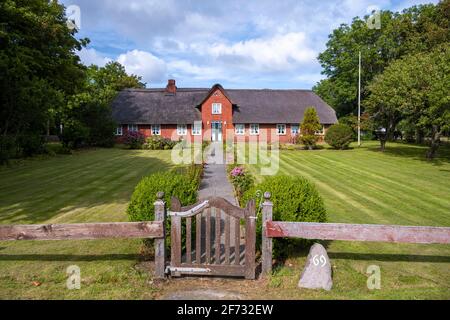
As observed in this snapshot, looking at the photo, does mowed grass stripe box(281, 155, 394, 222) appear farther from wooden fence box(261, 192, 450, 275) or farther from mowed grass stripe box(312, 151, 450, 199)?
wooden fence box(261, 192, 450, 275)

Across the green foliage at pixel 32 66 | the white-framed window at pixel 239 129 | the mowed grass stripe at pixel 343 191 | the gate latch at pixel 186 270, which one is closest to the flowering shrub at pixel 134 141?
the green foliage at pixel 32 66

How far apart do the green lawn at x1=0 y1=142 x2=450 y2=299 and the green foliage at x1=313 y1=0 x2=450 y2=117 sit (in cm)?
2717

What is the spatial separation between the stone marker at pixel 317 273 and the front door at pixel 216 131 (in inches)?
1497

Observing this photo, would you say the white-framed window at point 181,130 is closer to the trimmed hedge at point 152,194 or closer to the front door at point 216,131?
the front door at point 216,131

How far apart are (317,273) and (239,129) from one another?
1532 inches

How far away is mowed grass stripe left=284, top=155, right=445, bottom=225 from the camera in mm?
10484

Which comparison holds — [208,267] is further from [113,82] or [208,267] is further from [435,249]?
[113,82]

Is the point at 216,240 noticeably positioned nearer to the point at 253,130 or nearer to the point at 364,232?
the point at 364,232

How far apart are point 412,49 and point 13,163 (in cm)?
4309

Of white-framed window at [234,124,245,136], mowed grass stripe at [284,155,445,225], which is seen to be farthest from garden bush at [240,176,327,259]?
white-framed window at [234,124,245,136]

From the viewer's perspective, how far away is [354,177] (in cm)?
1803

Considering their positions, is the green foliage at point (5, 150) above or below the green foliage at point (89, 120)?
below

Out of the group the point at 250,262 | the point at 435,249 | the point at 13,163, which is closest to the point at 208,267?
the point at 250,262

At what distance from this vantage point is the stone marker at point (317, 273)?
18.6ft
